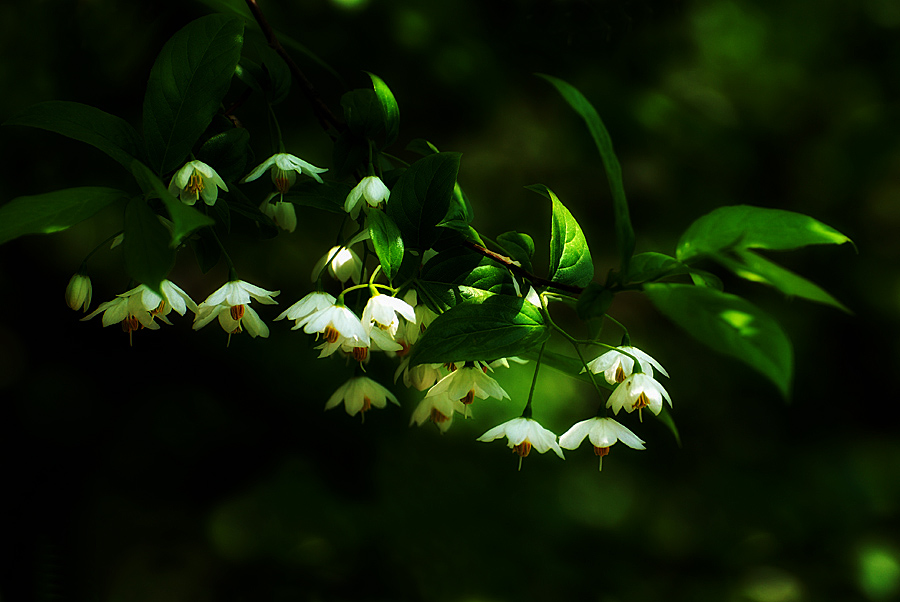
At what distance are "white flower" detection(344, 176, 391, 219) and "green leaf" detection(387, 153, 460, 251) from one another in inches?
0.6

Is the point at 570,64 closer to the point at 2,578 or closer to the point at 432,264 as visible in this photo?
the point at 432,264

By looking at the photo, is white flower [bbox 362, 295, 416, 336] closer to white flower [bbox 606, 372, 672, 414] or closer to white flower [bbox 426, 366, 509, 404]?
white flower [bbox 426, 366, 509, 404]

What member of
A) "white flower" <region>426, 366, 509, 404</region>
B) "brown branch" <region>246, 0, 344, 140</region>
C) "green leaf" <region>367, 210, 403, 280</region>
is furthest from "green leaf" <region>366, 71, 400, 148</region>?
"white flower" <region>426, 366, 509, 404</region>

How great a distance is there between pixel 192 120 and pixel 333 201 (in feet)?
0.51

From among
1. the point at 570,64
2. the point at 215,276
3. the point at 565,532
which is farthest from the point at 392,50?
the point at 565,532

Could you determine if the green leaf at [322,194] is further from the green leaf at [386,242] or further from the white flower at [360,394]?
the white flower at [360,394]

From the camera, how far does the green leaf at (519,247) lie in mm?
674

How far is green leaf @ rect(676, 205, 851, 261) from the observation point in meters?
0.53

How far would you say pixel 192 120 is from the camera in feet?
2.00

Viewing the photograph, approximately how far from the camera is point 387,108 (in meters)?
0.73

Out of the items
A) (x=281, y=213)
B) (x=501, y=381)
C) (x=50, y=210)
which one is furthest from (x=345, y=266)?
(x=501, y=381)

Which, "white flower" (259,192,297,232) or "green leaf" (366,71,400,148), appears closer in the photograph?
"green leaf" (366,71,400,148)

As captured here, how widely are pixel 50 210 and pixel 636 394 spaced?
55 centimetres

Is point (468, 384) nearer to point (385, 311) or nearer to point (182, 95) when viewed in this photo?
point (385, 311)
